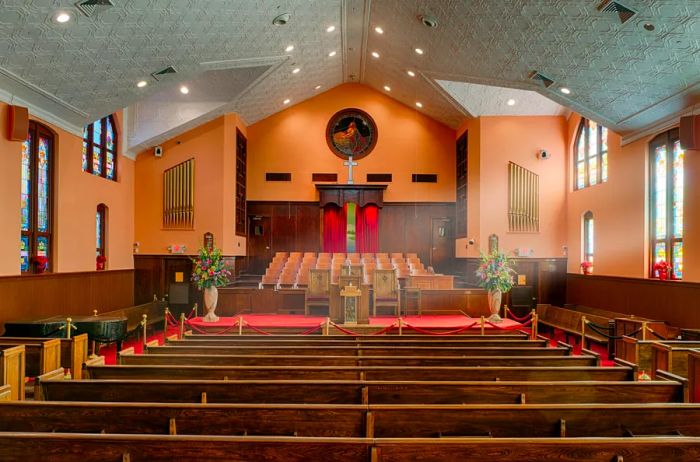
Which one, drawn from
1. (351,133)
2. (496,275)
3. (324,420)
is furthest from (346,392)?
(351,133)

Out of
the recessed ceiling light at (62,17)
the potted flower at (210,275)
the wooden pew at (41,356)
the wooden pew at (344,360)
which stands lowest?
the wooden pew at (41,356)

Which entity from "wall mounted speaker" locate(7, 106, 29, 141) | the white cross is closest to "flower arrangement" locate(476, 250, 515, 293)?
the white cross

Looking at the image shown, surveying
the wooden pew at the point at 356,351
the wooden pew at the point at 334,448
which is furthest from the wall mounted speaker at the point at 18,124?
the wooden pew at the point at 334,448

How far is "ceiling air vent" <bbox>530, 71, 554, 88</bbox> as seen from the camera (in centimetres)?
909

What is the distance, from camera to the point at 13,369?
4.70 m

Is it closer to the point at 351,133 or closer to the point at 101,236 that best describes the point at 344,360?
the point at 101,236

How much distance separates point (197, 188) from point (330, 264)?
426 cm

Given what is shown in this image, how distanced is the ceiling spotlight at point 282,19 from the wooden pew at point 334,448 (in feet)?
27.7

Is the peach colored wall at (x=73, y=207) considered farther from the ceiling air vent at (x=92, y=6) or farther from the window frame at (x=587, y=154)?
the window frame at (x=587, y=154)

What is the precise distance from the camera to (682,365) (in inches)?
218

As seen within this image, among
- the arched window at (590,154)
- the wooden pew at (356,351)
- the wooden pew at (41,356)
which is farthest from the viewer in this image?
the arched window at (590,154)

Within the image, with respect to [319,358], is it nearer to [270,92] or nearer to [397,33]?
[397,33]

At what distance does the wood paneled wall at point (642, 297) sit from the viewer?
8.04m

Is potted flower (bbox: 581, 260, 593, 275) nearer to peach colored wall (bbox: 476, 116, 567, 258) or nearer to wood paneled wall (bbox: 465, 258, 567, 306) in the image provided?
wood paneled wall (bbox: 465, 258, 567, 306)
